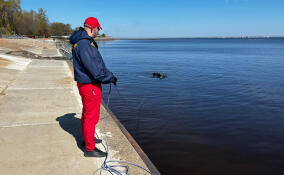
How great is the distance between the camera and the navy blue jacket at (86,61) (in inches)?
130

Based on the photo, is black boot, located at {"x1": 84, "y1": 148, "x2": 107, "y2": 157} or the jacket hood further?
black boot, located at {"x1": 84, "y1": 148, "x2": 107, "y2": 157}

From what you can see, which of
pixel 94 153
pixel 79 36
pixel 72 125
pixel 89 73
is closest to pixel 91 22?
pixel 79 36

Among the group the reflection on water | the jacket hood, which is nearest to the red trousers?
the jacket hood

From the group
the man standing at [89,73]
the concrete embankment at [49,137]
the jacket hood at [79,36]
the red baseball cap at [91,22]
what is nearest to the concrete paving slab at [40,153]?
the concrete embankment at [49,137]

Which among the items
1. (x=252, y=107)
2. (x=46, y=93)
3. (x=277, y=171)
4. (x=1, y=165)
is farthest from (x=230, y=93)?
(x=1, y=165)

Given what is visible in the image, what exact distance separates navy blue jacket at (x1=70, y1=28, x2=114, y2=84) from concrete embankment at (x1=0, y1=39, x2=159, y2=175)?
1161mm

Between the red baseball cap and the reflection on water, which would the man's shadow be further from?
the red baseball cap

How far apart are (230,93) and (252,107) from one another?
249 centimetres

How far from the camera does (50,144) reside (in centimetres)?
393

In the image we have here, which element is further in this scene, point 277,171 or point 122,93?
point 122,93

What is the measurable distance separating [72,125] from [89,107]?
4.81ft

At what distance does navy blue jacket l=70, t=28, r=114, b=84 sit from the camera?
10.9 feet

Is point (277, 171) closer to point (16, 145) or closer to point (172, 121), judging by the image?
point (172, 121)

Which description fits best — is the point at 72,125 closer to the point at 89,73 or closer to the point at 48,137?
the point at 48,137
